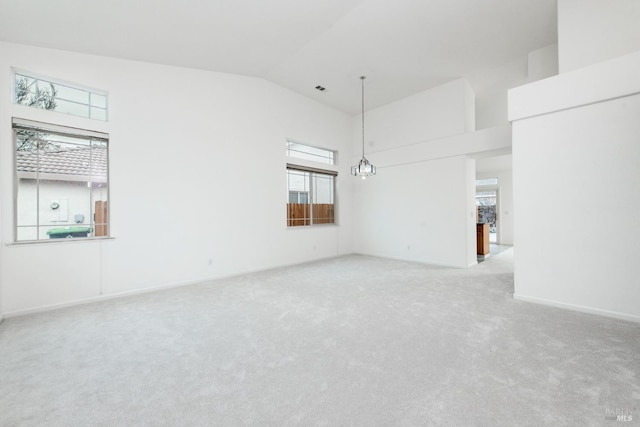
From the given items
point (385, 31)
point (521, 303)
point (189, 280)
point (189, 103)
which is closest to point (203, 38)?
point (189, 103)

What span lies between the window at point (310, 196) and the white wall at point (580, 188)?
4.36 meters

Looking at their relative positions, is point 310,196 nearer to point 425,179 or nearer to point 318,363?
point 425,179

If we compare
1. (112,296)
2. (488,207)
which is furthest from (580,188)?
(488,207)

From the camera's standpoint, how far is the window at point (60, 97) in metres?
3.37

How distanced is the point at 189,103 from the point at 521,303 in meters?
5.96

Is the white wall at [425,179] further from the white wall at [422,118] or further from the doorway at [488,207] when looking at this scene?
the doorway at [488,207]

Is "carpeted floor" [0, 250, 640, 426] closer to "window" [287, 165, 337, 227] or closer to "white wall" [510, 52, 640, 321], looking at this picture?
"white wall" [510, 52, 640, 321]

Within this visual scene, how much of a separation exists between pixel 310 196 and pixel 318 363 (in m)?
5.02

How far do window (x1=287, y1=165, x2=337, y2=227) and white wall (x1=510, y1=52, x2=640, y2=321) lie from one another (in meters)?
4.36

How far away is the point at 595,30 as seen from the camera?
3326mm

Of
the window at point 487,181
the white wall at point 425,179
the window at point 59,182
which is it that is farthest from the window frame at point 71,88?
the window at point 487,181

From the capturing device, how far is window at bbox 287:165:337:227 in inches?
254

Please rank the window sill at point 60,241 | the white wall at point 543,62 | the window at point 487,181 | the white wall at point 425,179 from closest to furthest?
the window sill at point 60,241 < the white wall at point 543,62 < the white wall at point 425,179 < the window at point 487,181

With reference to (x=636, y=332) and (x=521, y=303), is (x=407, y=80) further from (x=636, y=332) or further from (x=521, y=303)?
(x=636, y=332)
